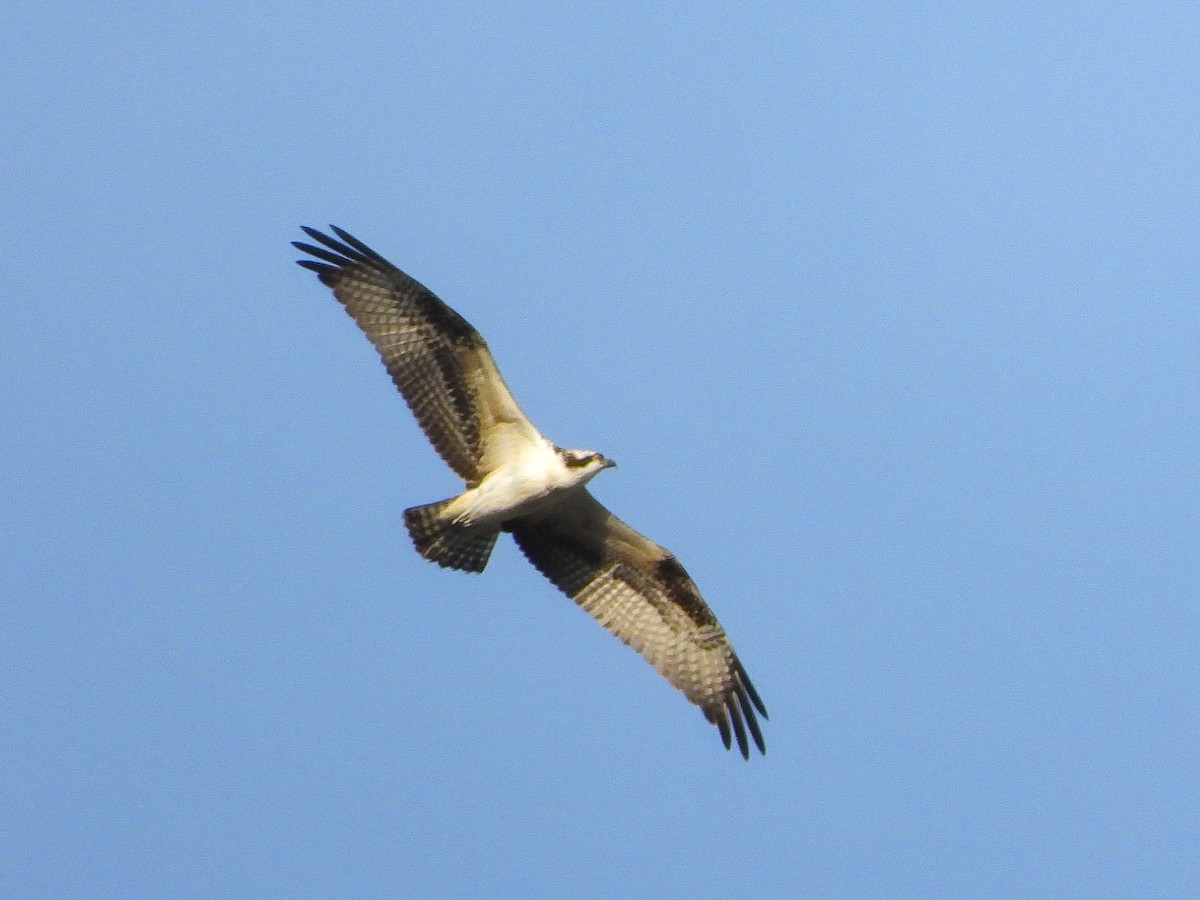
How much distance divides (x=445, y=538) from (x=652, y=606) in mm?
1975

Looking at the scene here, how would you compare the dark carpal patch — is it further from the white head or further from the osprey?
the white head

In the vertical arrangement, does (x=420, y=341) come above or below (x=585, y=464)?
above

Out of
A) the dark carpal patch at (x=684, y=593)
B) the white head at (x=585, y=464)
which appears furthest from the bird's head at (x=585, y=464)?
the dark carpal patch at (x=684, y=593)

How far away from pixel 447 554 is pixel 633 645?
1.88m

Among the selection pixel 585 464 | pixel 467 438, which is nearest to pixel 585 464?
pixel 585 464

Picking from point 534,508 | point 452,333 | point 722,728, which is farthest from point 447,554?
point 722,728

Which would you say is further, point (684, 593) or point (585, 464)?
point (684, 593)

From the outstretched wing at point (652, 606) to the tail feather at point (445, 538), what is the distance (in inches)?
24.5

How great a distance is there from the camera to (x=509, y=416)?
529 inches

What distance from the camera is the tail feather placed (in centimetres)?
1340

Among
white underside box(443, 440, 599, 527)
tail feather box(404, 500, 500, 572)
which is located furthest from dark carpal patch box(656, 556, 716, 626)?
tail feather box(404, 500, 500, 572)

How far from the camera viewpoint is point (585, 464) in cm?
1318

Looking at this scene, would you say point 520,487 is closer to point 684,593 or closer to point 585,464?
point 585,464

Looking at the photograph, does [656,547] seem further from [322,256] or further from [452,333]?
[322,256]
